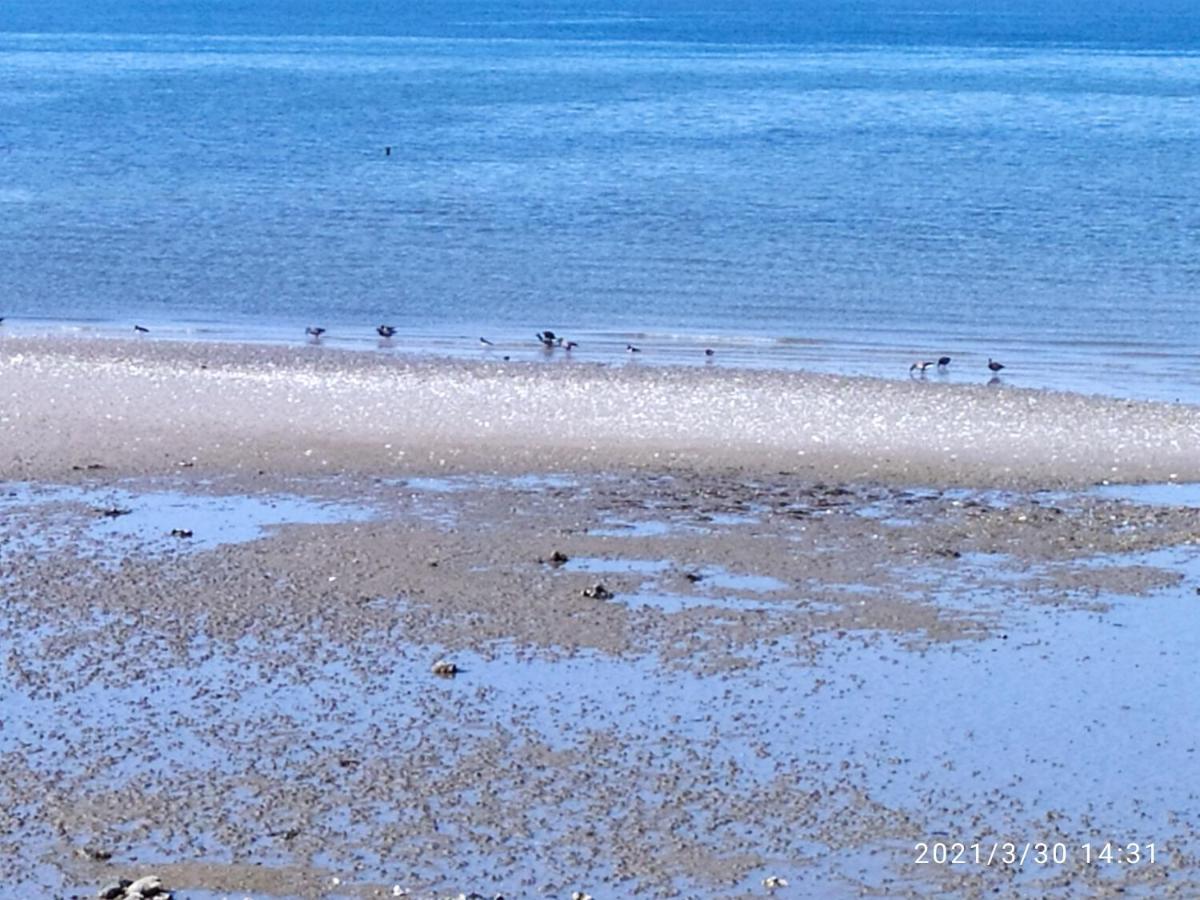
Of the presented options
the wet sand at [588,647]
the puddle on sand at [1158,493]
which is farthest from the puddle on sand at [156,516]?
the puddle on sand at [1158,493]

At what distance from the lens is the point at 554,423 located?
18734 mm

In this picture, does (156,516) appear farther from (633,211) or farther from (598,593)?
(633,211)

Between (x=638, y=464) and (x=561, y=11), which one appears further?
(x=561, y=11)

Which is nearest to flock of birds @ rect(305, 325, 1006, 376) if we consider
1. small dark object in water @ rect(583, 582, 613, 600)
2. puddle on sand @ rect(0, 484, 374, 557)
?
puddle on sand @ rect(0, 484, 374, 557)

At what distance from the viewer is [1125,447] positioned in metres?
17.9

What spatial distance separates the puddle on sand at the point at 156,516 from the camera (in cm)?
1427

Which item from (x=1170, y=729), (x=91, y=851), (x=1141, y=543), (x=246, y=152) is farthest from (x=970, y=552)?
(x=246, y=152)

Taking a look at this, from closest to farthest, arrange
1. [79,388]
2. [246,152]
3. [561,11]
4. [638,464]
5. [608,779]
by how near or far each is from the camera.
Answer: [608,779], [638,464], [79,388], [246,152], [561,11]

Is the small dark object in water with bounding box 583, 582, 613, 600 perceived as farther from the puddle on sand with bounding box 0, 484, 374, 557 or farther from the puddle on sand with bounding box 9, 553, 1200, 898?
the puddle on sand with bounding box 0, 484, 374, 557

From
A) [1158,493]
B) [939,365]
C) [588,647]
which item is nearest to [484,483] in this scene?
[588,647]

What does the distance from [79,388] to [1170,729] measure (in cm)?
1266

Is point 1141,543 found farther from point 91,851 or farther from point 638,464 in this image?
point 91,851
